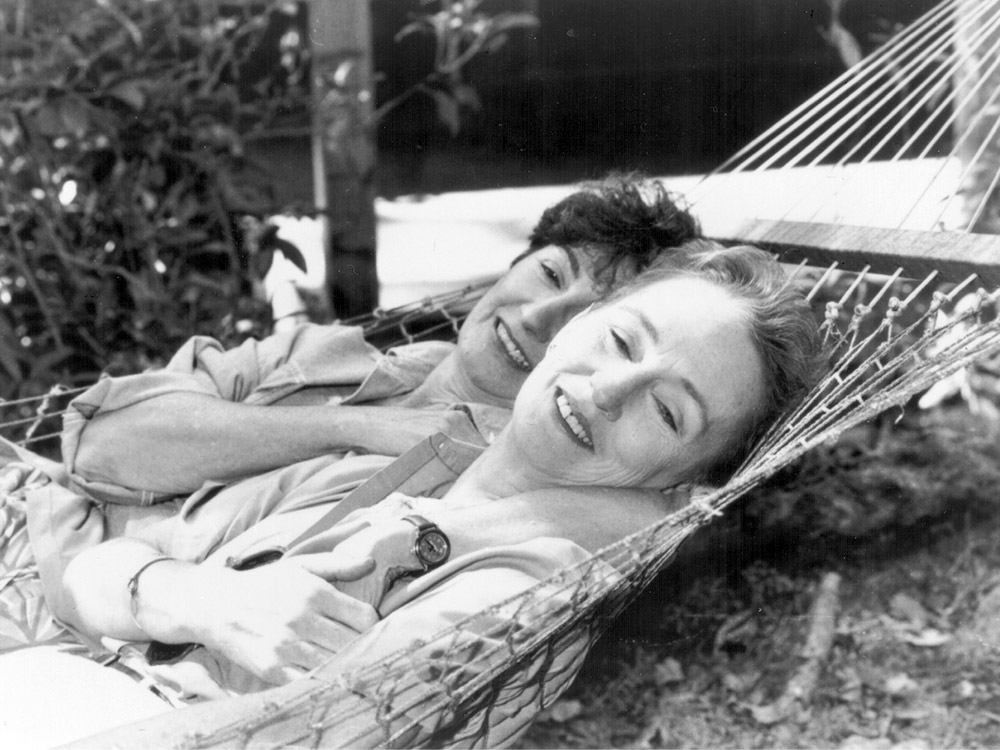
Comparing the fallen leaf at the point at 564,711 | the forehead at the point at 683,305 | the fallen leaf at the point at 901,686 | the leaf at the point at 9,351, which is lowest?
the fallen leaf at the point at 564,711

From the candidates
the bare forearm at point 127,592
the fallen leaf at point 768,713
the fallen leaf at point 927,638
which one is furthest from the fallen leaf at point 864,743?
the bare forearm at point 127,592

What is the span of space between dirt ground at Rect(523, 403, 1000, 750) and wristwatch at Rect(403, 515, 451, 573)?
4.16 feet

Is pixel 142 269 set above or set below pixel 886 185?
below

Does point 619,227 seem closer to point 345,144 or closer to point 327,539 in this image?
point 327,539

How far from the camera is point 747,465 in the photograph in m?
1.74

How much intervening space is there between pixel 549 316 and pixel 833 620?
1260 mm

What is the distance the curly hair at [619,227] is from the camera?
1.99 metres

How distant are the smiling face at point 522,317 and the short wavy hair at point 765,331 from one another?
0.13 meters

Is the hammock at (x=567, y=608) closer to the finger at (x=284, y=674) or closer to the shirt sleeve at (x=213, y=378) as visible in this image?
the finger at (x=284, y=674)

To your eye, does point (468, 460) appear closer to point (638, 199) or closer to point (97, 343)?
point (638, 199)

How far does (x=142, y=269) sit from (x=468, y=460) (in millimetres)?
1672

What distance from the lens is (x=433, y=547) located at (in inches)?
61.7

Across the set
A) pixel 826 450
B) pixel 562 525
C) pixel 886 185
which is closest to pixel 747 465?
pixel 562 525

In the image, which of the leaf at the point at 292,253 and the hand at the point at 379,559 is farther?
the leaf at the point at 292,253
